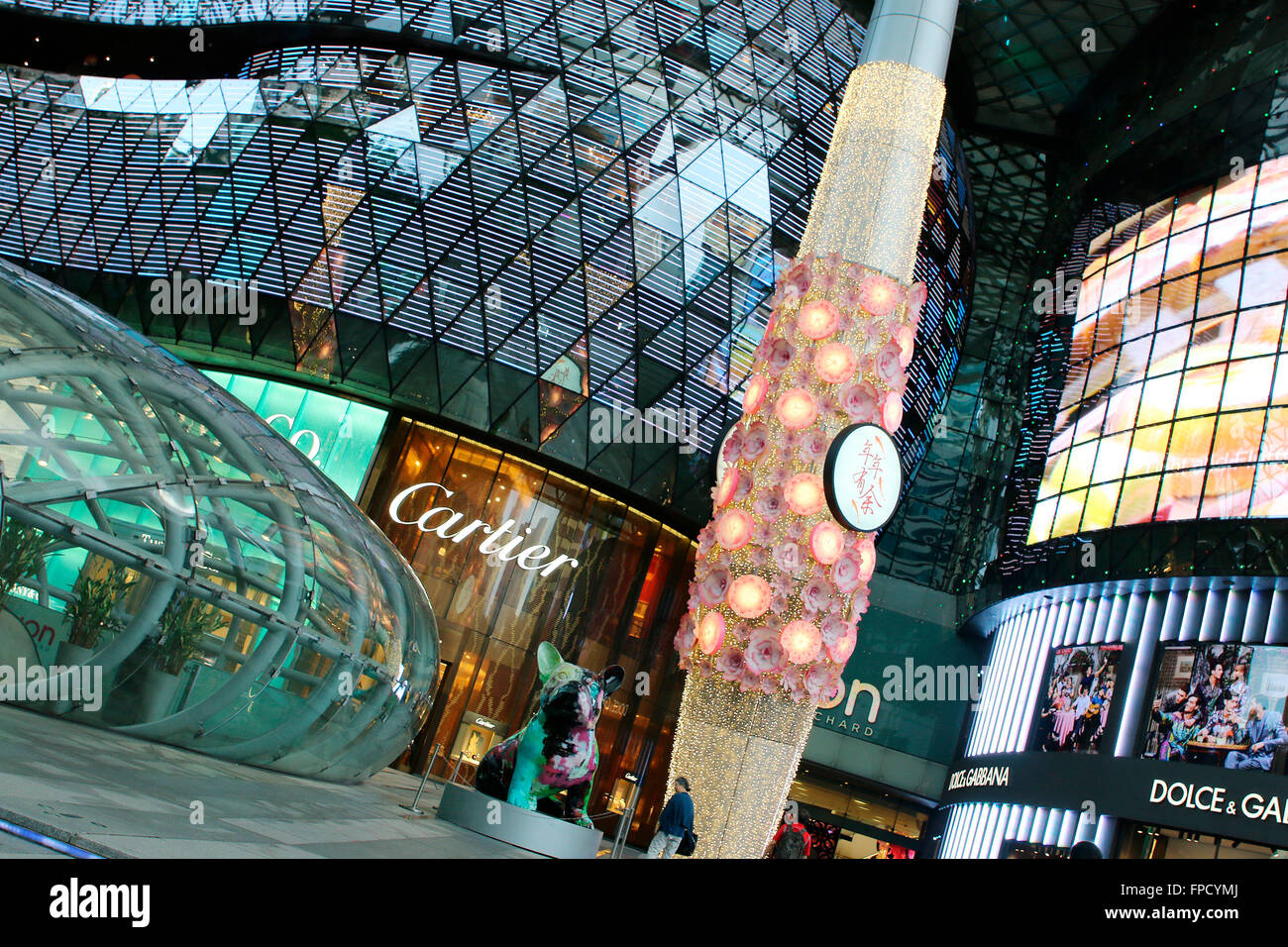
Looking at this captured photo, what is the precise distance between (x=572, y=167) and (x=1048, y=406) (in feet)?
53.3

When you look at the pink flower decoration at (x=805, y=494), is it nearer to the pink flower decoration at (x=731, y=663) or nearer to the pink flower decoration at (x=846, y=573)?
the pink flower decoration at (x=846, y=573)

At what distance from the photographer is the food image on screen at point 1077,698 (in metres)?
25.7

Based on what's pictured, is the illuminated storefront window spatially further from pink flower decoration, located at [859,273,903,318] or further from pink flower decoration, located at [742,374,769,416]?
pink flower decoration, located at [859,273,903,318]

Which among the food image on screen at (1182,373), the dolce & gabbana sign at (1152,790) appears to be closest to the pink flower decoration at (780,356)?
the dolce & gabbana sign at (1152,790)

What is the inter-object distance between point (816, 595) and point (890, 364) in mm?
2103

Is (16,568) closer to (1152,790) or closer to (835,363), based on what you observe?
(835,363)

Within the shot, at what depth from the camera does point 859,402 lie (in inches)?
350

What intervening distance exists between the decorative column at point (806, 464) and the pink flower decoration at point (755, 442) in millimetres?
14

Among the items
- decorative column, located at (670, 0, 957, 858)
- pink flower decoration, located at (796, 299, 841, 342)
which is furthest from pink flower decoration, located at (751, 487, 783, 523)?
pink flower decoration, located at (796, 299, 841, 342)

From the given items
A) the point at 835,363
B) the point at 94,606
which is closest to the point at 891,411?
the point at 835,363

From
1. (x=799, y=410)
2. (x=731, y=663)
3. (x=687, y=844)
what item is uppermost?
(x=799, y=410)

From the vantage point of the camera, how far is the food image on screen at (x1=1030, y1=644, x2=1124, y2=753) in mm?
25688

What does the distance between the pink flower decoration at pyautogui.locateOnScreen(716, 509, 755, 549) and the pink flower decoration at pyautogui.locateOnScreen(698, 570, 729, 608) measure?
24cm
